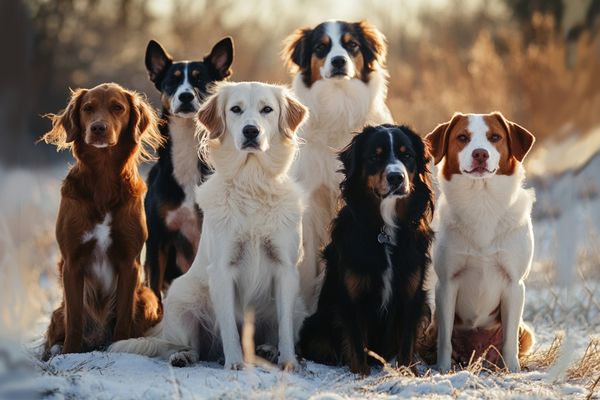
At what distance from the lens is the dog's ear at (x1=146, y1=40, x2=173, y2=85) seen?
21.1 feet

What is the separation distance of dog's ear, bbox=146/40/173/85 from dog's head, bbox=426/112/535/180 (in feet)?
7.46

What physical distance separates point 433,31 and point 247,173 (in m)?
12.9

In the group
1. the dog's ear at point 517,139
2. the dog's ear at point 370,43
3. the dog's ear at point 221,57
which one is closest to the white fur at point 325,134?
the dog's ear at point 370,43

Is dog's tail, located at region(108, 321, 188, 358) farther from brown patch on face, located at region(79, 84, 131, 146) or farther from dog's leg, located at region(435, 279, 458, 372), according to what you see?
dog's leg, located at region(435, 279, 458, 372)

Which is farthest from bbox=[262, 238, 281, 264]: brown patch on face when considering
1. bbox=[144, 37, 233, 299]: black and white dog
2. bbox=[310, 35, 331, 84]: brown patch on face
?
bbox=[310, 35, 331, 84]: brown patch on face

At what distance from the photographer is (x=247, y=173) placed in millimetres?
5070

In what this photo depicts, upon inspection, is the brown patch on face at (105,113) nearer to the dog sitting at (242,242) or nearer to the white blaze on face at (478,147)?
the dog sitting at (242,242)

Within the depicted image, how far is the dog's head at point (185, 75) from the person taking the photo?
6098 mm

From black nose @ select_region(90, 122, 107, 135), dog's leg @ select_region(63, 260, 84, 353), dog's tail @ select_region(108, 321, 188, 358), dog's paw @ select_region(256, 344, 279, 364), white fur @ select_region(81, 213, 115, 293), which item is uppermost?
black nose @ select_region(90, 122, 107, 135)

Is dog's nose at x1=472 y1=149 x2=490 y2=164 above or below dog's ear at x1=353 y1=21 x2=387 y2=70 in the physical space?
below

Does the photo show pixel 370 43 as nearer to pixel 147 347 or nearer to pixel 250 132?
pixel 250 132

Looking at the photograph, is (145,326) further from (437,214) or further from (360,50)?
(360,50)

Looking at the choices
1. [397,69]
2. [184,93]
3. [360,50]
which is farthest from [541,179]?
[184,93]

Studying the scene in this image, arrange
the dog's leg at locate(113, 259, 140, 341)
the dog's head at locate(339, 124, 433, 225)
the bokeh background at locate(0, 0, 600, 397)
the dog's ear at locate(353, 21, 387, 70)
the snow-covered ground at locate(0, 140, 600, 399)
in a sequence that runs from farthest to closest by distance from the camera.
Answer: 1. the bokeh background at locate(0, 0, 600, 397)
2. the dog's ear at locate(353, 21, 387, 70)
3. the dog's leg at locate(113, 259, 140, 341)
4. the dog's head at locate(339, 124, 433, 225)
5. the snow-covered ground at locate(0, 140, 600, 399)
